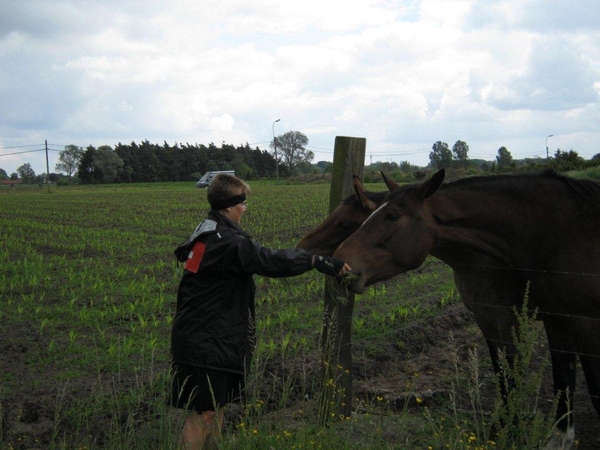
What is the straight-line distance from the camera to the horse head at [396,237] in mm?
3961

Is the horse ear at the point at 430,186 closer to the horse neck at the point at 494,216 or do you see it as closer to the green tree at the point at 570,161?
the horse neck at the point at 494,216

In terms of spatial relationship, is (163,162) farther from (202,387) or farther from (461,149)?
(202,387)

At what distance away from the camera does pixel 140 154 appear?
68750 millimetres

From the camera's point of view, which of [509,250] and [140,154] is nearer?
[509,250]

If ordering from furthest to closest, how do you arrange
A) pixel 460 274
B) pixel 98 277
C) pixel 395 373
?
pixel 98 277 → pixel 395 373 → pixel 460 274

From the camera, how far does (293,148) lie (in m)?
87.6

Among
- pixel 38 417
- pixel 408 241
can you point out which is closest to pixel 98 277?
pixel 38 417

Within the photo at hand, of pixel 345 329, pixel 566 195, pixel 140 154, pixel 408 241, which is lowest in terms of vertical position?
pixel 345 329

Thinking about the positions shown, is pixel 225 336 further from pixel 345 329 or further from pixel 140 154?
pixel 140 154

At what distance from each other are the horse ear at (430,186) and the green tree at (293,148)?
78987 mm

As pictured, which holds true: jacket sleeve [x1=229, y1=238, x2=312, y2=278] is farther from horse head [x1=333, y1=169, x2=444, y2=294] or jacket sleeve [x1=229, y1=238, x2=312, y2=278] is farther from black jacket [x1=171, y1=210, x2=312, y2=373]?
horse head [x1=333, y1=169, x2=444, y2=294]

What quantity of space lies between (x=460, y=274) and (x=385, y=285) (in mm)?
5759

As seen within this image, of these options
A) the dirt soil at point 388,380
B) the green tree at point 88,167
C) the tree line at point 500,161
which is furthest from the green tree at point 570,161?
the green tree at point 88,167

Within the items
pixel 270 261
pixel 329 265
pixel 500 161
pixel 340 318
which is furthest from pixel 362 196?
pixel 500 161
